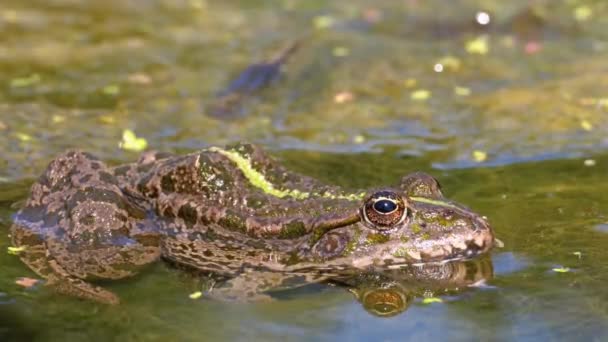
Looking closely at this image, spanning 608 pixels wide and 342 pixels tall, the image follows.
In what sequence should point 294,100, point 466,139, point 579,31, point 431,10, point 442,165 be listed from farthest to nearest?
point 431,10 < point 579,31 < point 294,100 < point 466,139 < point 442,165

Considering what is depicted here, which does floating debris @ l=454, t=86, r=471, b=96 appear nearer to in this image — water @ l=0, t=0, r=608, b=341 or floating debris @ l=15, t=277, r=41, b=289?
water @ l=0, t=0, r=608, b=341

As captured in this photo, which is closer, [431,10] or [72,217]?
[72,217]

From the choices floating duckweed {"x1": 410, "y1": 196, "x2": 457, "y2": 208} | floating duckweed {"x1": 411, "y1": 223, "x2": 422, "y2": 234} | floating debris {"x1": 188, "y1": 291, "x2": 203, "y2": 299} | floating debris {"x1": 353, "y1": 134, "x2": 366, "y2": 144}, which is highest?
floating debris {"x1": 353, "y1": 134, "x2": 366, "y2": 144}

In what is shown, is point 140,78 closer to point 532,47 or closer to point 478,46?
point 478,46

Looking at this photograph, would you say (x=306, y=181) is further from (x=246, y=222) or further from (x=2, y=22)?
(x=2, y=22)

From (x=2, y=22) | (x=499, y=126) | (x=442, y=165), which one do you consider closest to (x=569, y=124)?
(x=499, y=126)

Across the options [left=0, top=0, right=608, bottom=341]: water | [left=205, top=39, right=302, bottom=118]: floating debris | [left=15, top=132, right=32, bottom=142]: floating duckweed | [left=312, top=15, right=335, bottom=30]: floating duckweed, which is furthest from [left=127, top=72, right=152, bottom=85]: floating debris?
[left=312, top=15, right=335, bottom=30]: floating duckweed

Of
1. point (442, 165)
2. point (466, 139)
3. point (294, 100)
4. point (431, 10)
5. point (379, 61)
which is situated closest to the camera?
point (442, 165)

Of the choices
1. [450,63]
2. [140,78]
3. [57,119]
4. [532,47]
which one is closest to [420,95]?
[450,63]
